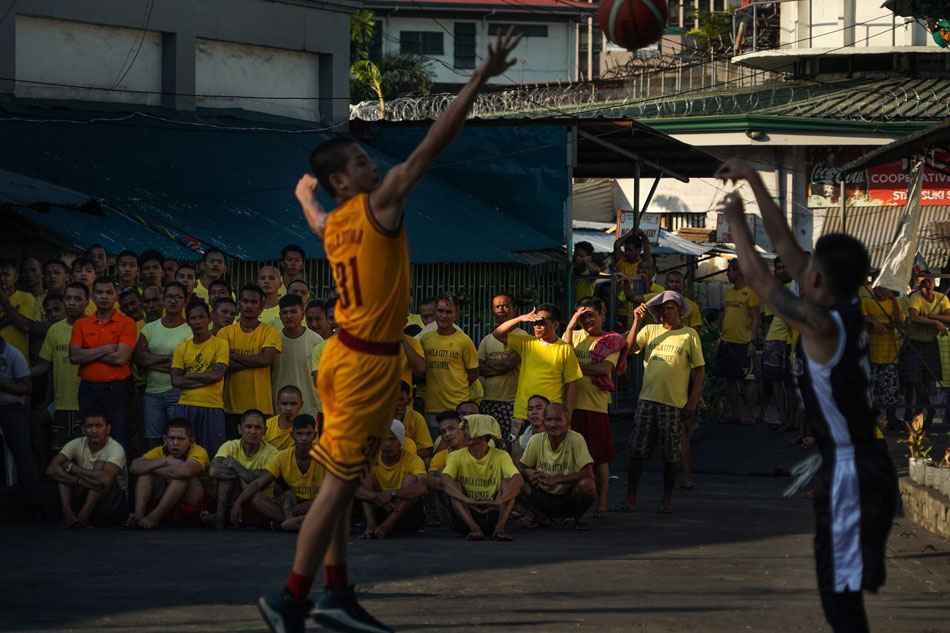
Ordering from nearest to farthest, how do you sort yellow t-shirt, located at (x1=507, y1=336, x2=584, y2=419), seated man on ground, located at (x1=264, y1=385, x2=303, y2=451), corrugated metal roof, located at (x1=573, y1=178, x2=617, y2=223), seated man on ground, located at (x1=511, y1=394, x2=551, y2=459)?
seated man on ground, located at (x1=264, y1=385, x2=303, y2=451), seated man on ground, located at (x1=511, y1=394, x2=551, y2=459), yellow t-shirt, located at (x1=507, y1=336, x2=584, y2=419), corrugated metal roof, located at (x1=573, y1=178, x2=617, y2=223)

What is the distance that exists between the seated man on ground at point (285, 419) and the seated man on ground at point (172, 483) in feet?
1.95

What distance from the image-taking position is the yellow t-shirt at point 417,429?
42.5ft

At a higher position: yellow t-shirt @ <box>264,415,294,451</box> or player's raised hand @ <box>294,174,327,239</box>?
player's raised hand @ <box>294,174,327,239</box>

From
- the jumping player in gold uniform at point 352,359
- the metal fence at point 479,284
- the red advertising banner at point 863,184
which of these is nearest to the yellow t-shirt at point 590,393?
the metal fence at point 479,284

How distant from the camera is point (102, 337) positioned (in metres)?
12.6

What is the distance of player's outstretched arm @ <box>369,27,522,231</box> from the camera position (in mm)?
6102

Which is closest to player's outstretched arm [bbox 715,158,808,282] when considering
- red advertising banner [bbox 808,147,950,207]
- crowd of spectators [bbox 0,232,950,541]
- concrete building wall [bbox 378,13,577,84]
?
crowd of spectators [bbox 0,232,950,541]

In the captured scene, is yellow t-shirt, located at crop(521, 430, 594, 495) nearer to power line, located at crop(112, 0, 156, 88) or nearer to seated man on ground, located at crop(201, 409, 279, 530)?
seated man on ground, located at crop(201, 409, 279, 530)

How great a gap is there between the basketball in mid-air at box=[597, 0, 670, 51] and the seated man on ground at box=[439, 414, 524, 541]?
6099 millimetres

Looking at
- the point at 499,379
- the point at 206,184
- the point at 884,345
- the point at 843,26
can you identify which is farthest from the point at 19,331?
the point at 843,26

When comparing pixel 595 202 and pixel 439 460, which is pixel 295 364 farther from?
pixel 595 202

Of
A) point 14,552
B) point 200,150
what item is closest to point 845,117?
point 200,150

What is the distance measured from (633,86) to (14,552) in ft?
127

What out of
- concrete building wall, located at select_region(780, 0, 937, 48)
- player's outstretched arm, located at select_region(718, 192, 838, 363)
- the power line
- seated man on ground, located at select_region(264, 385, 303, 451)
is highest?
concrete building wall, located at select_region(780, 0, 937, 48)
